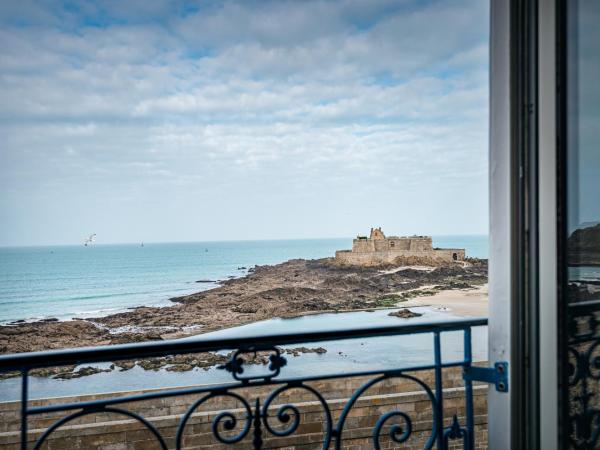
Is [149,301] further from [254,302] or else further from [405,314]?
[405,314]

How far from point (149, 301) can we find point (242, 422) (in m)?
25.5

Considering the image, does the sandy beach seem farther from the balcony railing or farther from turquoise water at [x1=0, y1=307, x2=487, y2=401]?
the balcony railing

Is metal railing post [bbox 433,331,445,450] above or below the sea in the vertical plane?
above

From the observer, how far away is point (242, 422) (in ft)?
20.2

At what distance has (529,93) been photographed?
0.99 meters

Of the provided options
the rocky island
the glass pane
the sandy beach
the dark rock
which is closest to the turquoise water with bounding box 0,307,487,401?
the rocky island

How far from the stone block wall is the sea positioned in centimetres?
563

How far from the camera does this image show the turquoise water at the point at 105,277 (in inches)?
1158

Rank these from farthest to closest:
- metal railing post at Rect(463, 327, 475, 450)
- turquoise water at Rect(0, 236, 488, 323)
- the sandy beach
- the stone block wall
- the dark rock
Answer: turquoise water at Rect(0, 236, 488, 323) < the sandy beach < the dark rock < the stone block wall < metal railing post at Rect(463, 327, 475, 450)

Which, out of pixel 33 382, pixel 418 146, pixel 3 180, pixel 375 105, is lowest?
pixel 33 382

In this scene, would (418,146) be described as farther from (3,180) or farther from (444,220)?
(3,180)

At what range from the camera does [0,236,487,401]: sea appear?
61.5 feet

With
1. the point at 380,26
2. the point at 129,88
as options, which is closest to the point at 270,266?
the point at 129,88

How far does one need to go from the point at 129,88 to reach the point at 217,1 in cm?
1118
